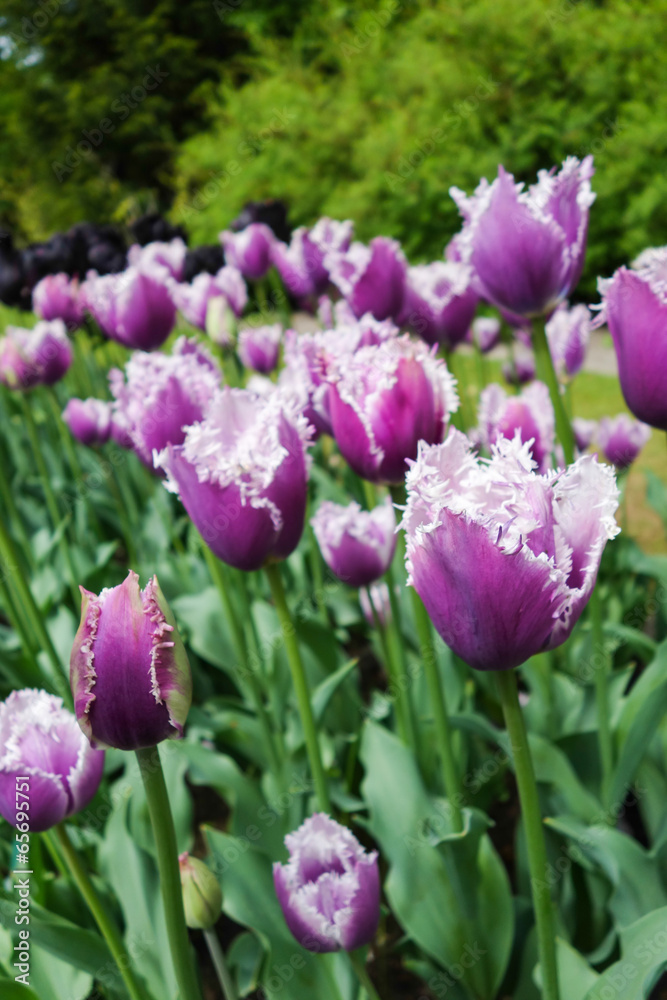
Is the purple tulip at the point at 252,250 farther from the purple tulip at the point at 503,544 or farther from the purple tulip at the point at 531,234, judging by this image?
the purple tulip at the point at 503,544

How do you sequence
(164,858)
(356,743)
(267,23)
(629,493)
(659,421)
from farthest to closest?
1. (267,23)
2. (629,493)
3. (356,743)
4. (659,421)
5. (164,858)

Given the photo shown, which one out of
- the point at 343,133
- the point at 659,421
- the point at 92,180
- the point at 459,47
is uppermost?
the point at 659,421

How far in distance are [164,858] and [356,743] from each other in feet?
3.02

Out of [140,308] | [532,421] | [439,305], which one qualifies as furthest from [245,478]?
[140,308]

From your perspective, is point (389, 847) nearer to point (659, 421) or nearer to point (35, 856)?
point (35, 856)

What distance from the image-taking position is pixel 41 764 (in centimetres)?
89

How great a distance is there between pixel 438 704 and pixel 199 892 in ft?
1.21

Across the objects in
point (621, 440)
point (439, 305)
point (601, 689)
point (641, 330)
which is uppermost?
point (641, 330)

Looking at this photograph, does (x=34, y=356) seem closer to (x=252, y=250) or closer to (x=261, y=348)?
(x=261, y=348)

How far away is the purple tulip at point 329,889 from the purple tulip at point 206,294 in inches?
67.5

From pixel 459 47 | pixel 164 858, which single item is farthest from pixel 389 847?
pixel 459 47

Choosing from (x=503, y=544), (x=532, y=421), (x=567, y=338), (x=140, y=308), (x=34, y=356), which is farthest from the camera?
(x=34, y=356)

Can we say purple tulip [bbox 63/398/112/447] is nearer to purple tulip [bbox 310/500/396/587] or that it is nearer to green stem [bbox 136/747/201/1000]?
purple tulip [bbox 310/500/396/587]

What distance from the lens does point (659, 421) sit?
98 cm
